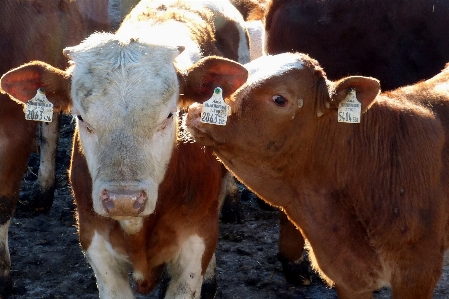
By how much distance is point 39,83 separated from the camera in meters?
4.46

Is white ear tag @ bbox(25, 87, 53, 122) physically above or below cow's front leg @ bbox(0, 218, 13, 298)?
above

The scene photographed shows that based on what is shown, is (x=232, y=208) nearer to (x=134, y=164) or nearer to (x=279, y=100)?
(x=279, y=100)

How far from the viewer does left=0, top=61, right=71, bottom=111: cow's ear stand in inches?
173

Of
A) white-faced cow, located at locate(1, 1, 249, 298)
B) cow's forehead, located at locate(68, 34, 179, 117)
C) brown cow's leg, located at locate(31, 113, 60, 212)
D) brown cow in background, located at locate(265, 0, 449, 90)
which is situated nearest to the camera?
white-faced cow, located at locate(1, 1, 249, 298)

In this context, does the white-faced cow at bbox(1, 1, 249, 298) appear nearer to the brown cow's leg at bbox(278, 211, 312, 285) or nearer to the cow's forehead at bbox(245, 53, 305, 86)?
the cow's forehead at bbox(245, 53, 305, 86)

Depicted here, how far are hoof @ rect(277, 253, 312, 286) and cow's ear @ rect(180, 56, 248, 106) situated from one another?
89.8 inches

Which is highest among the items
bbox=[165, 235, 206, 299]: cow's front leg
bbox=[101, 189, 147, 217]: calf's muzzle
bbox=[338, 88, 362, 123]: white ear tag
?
bbox=[338, 88, 362, 123]: white ear tag

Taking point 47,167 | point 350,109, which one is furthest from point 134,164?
point 47,167

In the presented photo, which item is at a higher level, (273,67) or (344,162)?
(273,67)

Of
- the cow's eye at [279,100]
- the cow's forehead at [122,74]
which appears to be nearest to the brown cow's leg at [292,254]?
the cow's eye at [279,100]

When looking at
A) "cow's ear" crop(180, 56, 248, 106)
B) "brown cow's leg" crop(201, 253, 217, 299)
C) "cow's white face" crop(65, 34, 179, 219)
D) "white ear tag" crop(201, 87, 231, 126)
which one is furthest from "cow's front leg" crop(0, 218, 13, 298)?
"white ear tag" crop(201, 87, 231, 126)

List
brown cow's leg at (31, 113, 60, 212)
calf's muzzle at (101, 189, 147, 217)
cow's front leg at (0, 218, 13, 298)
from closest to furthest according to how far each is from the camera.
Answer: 1. calf's muzzle at (101, 189, 147, 217)
2. cow's front leg at (0, 218, 13, 298)
3. brown cow's leg at (31, 113, 60, 212)

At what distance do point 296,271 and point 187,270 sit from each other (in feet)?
5.72

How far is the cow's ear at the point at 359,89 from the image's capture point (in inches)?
165
